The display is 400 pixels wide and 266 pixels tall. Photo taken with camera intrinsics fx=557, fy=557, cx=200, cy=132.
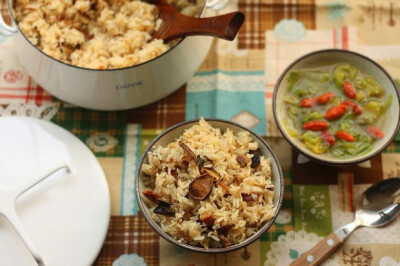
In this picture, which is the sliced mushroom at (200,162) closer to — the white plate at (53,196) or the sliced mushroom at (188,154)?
the sliced mushroom at (188,154)

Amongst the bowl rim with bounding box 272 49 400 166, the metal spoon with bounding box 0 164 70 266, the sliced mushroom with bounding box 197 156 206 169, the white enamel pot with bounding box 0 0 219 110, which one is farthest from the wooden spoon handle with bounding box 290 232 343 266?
the metal spoon with bounding box 0 164 70 266

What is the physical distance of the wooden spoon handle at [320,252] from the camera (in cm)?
168

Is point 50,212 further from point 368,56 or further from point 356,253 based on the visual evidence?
point 368,56

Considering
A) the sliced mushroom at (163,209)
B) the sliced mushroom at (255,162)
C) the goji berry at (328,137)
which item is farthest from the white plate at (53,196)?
the goji berry at (328,137)

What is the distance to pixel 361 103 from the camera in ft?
5.90

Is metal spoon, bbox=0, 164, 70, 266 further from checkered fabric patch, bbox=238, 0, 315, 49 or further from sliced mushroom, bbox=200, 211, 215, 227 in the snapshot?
checkered fabric patch, bbox=238, 0, 315, 49

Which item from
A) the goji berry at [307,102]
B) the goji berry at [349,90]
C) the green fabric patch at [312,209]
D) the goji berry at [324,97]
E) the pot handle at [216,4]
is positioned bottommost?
the green fabric patch at [312,209]

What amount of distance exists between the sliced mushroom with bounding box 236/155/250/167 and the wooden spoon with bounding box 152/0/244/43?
1.09 ft

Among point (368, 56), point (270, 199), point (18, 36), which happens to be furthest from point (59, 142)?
point (368, 56)

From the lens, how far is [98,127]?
6.20 ft

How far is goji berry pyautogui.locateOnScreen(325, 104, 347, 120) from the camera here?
69.5 inches

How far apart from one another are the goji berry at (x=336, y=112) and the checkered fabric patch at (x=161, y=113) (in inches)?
19.2

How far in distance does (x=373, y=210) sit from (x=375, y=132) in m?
0.25

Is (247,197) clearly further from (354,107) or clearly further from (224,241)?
(354,107)
